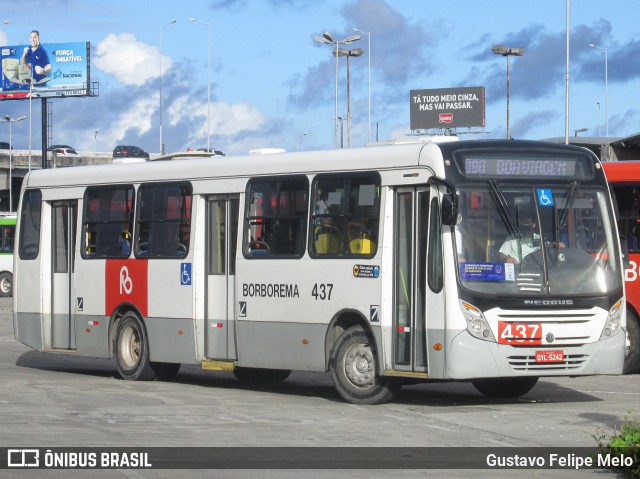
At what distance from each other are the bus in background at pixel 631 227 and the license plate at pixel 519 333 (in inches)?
175

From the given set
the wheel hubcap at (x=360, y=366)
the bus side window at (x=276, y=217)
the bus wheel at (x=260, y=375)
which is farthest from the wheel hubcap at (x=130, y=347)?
the wheel hubcap at (x=360, y=366)

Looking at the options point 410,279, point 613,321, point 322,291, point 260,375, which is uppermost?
point 410,279

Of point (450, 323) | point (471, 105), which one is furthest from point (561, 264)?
point (471, 105)

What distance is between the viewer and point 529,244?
14.9m

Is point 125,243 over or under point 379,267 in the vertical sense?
over

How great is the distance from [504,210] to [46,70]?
83.3 metres

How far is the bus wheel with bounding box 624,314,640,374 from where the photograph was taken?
1900 centimetres

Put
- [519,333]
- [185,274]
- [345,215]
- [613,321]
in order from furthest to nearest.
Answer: [185,274]
[345,215]
[613,321]
[519,333]

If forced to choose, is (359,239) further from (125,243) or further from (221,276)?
(125,243)

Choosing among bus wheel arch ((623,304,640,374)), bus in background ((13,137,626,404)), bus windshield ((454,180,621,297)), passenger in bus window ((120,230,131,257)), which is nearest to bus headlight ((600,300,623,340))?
bus in background ((13,137,626,404))

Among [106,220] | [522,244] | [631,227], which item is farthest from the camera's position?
[106,220]

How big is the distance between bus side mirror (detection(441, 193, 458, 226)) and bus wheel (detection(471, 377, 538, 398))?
2870 millimetres

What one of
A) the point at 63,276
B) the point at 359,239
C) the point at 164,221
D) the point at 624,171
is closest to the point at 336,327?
the point at 359,239

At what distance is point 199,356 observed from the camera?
1806cm
